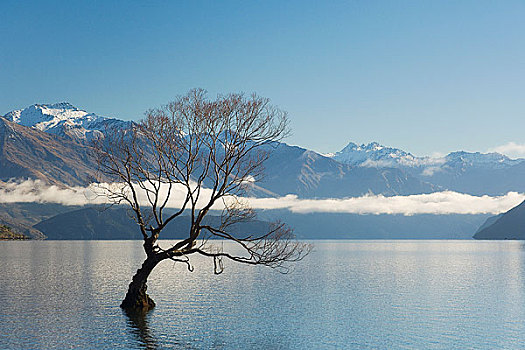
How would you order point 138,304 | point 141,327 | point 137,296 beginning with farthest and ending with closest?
point 138,304 → point 137,296 → point 141,327

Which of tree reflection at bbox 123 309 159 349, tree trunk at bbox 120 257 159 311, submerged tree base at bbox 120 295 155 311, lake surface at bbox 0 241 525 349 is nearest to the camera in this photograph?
tree reflection at bbox 123 309 159 349

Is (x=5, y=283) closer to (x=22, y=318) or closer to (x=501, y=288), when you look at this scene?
(x=22, y=318)

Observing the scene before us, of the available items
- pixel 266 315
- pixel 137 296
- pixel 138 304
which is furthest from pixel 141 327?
pixel 266 315

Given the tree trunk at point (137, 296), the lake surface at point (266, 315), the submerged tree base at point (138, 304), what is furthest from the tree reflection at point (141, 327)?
the tree trunk at point (137, 296)

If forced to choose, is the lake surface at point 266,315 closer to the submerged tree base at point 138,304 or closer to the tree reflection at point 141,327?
the tree reflection at point 141,327

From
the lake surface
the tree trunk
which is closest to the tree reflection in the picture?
the lake surface

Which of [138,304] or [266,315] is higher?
[138,304]

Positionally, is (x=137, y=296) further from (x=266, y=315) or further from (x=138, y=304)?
(x=266, y=315)

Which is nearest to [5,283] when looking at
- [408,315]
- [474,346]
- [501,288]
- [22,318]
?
[22,318]

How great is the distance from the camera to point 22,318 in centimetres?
5031

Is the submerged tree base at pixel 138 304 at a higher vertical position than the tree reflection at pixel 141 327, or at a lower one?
higher

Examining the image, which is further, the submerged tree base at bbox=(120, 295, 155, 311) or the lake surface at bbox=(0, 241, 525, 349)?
the submerged tree base at bbox=(120, 295, 155, 311)

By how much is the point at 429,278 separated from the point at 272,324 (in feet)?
186

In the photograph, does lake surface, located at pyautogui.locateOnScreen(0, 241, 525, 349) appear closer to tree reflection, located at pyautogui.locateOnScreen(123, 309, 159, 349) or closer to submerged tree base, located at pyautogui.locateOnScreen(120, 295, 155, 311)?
tree reflection, located at pyautogui.locateOnScreen(123, 309, 159, 349)
